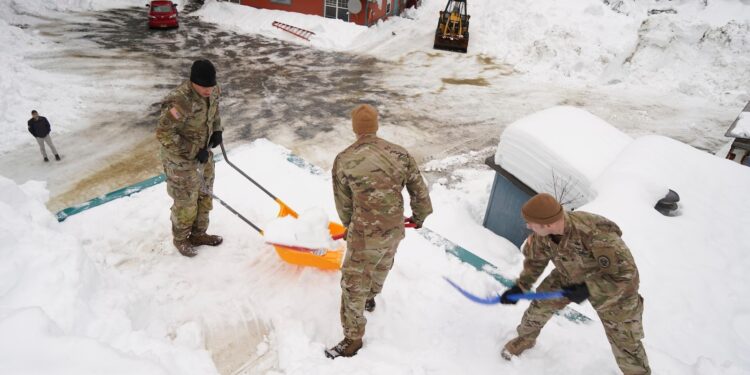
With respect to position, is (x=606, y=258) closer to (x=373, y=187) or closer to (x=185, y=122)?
(x=373, y=187)

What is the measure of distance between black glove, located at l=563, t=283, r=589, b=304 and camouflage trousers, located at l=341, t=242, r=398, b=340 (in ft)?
3.94

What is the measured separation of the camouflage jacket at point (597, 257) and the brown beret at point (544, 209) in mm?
174

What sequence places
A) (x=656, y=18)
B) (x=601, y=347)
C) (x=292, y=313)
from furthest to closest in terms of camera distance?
(x=656, y=18) < (x=292, y=313) < (x=601, y=347)

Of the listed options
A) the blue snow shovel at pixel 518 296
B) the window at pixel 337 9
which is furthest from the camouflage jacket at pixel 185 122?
the window at pixel 337 9

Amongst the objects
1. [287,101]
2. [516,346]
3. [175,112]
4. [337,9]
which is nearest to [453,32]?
[337,9]

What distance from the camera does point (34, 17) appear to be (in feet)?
50.9

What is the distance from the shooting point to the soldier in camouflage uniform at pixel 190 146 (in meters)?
3.44

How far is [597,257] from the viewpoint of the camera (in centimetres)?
234

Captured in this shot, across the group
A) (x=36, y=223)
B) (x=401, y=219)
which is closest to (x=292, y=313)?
(x=401, y=219)

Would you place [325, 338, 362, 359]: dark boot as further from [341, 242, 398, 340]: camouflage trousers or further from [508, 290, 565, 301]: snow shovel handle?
[508, 290, 565, 301]: snow shovel handle

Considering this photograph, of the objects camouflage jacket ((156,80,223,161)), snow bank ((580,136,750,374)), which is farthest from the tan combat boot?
camouflage jacket ((156,80,223,161))

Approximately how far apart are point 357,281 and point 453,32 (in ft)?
46.0

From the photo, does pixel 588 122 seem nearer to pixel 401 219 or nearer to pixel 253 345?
pixel 401 219

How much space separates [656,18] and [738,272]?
12.0 metres
